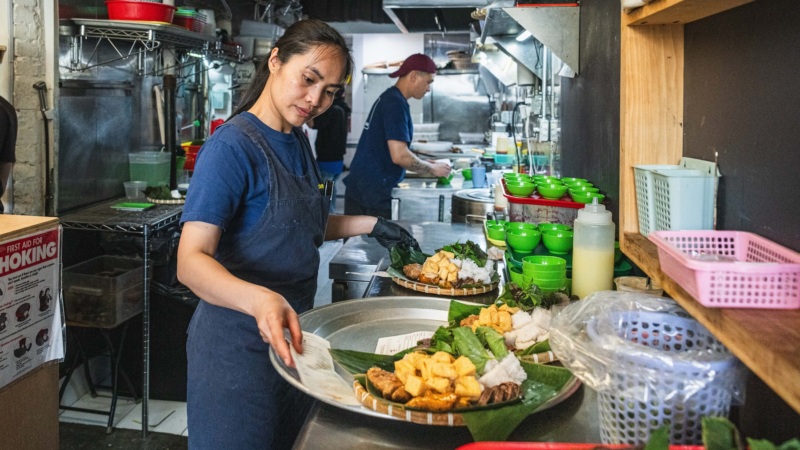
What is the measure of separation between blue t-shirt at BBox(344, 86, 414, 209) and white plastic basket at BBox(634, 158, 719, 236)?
3.65m

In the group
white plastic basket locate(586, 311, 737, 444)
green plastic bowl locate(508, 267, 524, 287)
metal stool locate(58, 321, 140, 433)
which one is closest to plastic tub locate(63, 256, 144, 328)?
metal stool locate(58, 321, 140, 433)

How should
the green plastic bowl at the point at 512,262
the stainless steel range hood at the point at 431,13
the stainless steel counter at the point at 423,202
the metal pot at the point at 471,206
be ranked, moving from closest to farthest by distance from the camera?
1. the green plastic bowl at the point at 512,262
2. the metal pot at the point at 471,206
3. the stainless steel range hood at the point at 431,13
4. the stainless steel counter at the point at 423,202

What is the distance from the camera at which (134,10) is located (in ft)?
14.4

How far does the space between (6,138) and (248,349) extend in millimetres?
2308

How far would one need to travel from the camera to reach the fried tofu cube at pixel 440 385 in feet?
4.77

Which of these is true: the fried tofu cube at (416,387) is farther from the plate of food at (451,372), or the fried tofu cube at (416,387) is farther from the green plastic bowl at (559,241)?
the green plastic bowl at (559,241)

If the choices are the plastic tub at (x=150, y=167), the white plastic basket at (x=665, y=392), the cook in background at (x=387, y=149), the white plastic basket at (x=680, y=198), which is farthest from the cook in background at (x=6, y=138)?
the white plastic basket at (x=665, y=392)

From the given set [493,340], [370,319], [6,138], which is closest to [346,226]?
[370,319]

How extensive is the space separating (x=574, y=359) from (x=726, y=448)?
1.01 ft

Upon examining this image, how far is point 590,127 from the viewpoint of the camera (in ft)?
10.9

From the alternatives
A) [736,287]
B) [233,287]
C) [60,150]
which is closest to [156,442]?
[60,150]

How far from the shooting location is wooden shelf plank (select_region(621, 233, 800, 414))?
0.88 meters

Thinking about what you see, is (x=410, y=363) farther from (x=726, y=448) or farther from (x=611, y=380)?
(x=726, y=448)

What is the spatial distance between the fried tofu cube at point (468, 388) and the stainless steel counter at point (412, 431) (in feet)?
0.25
